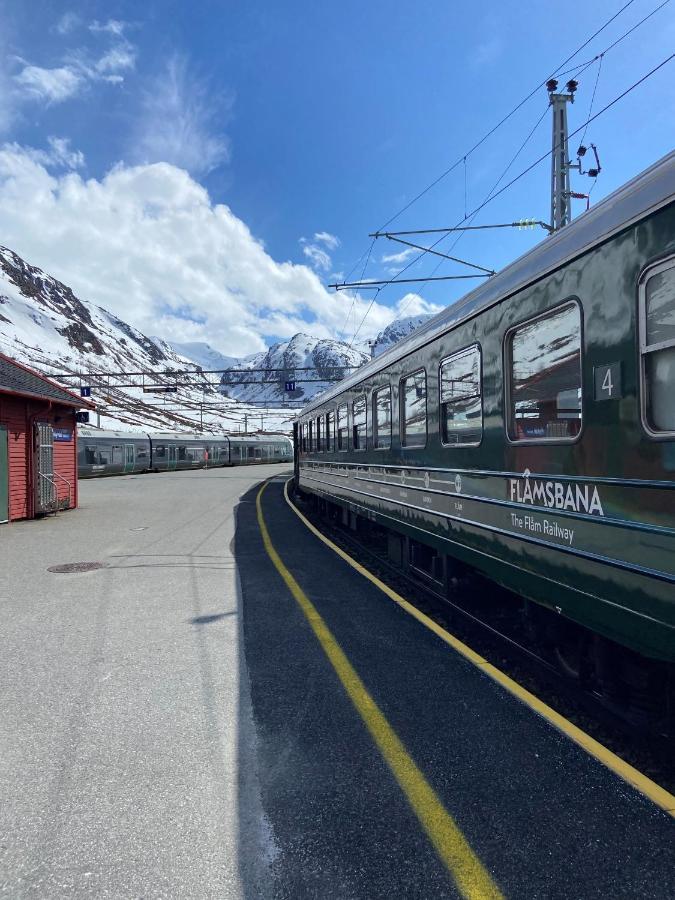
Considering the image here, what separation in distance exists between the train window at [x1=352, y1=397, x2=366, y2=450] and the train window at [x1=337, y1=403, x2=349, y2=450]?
67 cm

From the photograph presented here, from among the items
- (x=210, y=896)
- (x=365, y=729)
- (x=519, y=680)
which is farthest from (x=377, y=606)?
(x=210, y=896)

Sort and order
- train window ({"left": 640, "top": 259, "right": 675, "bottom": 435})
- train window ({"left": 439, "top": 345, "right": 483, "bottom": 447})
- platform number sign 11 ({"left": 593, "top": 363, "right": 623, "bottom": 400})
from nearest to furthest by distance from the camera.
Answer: train window ({"left": 640, "top": 259, "right": 675, "bottom": 435})
platform number sign 11 ({"left": 593, "top": 363, "right": 623, "bottom": 400})
train window ({"left": 439, "top": 345, "right": 483, "bottom": 447})

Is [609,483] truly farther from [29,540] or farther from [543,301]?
[29,540]

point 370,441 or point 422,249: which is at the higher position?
point 422,249

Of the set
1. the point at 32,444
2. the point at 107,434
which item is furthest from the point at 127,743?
the point at 107,434

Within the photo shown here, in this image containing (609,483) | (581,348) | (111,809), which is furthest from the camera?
(581,348)

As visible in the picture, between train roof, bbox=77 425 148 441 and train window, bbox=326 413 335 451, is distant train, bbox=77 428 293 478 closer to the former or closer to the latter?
train roof, bbox=77 425 148 441

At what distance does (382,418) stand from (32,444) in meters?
11.5

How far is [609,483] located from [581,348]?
88 centimetres

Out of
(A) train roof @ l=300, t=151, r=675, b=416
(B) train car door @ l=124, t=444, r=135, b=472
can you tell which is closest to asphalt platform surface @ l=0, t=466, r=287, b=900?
(A) train roof @ l=300, t=151, r=675, b=416

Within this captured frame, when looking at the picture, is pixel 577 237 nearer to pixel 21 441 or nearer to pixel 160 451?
pixel 21 441

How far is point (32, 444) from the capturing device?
51.1ft

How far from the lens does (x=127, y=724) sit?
12.4ft

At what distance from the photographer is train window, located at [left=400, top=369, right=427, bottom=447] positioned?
21.1ft
